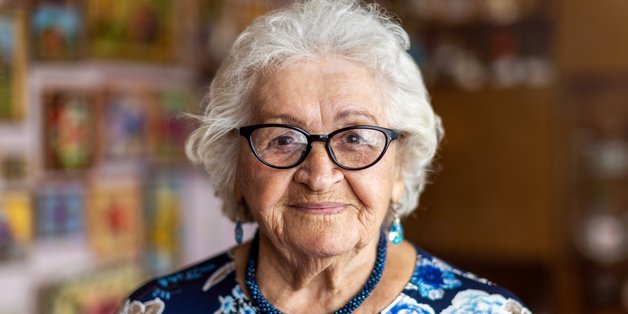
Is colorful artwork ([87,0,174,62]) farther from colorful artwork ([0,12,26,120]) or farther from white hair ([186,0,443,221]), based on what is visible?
white hair ([186,0,443,221])

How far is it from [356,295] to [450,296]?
6.3 inches

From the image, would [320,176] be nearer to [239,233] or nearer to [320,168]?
[320,168]

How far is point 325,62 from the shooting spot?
122 centimetres

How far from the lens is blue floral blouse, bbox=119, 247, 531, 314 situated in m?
1.28

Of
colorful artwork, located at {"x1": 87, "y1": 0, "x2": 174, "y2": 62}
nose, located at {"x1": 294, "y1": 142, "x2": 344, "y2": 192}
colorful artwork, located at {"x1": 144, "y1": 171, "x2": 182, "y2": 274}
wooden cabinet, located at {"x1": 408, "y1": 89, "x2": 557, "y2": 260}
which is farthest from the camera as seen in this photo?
wooden cabinet, located at {"x1": 408, "y1": 89, "x2": 557, "y2": 260}

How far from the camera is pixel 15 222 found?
2.45 metres

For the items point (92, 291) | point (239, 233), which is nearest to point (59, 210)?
point (92, 291)

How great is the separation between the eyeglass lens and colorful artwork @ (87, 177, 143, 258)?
5.74ft

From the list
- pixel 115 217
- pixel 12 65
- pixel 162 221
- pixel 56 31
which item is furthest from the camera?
pixel 162 221

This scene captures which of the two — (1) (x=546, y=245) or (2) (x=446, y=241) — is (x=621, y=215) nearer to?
(1) (x=546, y=245)

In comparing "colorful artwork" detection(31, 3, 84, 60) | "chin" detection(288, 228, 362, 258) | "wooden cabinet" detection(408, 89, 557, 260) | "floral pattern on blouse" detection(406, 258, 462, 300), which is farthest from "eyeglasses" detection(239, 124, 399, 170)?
"wooden cabinet" detection(408, 89, 557, 260)

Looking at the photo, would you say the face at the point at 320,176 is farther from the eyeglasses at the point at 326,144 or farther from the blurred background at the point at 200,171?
the blurred background at the point at 200,171

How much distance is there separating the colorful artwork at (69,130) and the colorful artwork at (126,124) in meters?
0.08

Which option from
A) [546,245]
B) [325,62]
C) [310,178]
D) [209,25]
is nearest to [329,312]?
[310,178]
